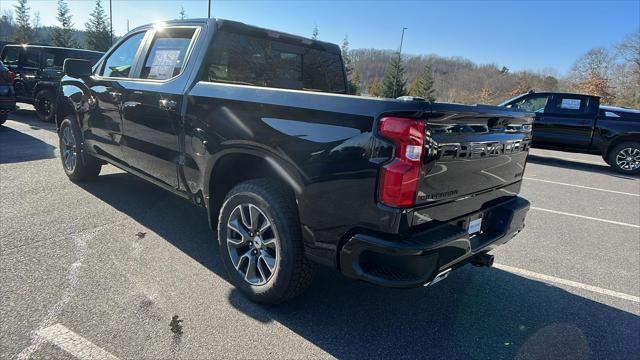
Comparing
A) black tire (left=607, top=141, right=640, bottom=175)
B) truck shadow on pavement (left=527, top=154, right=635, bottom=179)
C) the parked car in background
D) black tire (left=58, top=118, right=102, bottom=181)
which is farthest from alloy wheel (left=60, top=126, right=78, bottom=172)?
black tire (left=607, top=141, right=640, bottom=175)

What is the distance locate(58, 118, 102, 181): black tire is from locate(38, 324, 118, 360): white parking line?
3.29 meters

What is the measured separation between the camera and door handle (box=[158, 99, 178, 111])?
3359mm

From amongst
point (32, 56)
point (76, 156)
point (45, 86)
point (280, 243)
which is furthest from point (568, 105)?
point (32, 56)

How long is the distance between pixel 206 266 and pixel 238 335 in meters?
1.00

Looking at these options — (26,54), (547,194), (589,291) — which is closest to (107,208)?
(589,291)

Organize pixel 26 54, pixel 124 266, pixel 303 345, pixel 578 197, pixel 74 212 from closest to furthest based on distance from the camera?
pixel 303 345
pixel 124 266
pixel 74 212
pixel 578 197
pixel 26 54

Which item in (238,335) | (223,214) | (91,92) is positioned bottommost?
(238,335)

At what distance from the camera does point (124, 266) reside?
3227 mm

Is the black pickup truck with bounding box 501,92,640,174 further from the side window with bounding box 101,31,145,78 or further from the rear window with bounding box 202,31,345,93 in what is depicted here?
the side window with bounding box 101,31,145,78

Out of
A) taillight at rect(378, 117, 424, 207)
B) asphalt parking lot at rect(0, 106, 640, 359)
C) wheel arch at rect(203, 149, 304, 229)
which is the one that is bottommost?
asphalt parking lot at rect(0, 106, 640, 359)

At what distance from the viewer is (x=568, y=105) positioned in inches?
415

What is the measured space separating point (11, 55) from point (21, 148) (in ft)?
17.9

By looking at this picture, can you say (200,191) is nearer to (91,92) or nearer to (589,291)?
(91,92)

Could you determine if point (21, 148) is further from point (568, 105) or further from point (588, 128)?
point (588, 128)
